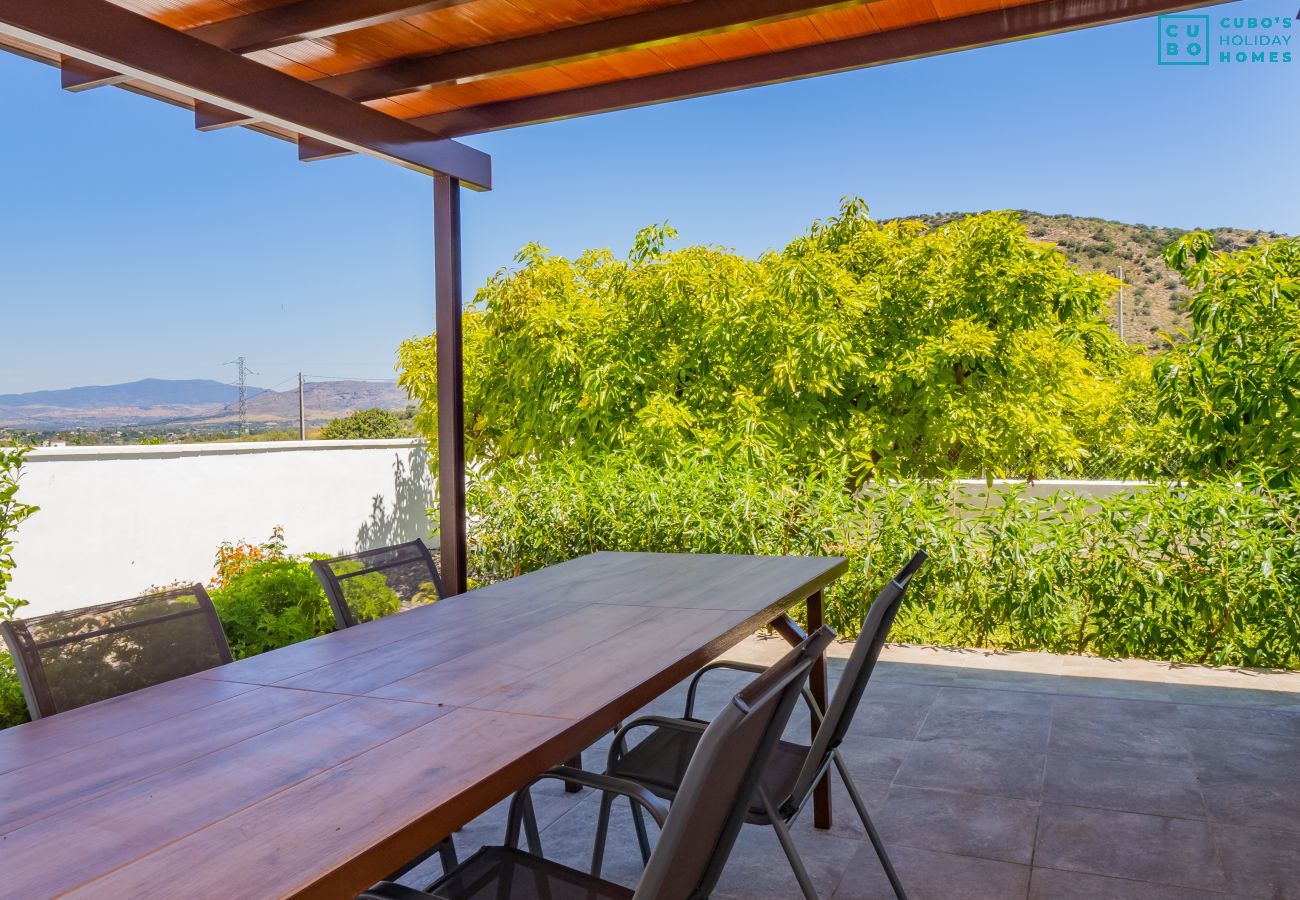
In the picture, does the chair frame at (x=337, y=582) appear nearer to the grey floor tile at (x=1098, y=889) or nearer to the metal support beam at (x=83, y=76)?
the metal support beam at (x=83, y=76)

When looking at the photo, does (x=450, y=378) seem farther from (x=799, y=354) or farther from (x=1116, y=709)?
(x=1116, y=709)

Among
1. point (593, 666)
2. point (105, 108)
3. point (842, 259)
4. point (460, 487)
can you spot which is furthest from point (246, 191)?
point (593, 666)

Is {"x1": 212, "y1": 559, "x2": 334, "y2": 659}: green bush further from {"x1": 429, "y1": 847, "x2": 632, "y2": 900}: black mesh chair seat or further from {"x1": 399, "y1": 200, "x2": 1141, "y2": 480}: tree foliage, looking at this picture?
{"x1": 429, "y1": 847, "x2": 632, "y2": 900}: black mesh chair seat

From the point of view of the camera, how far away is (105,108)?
25.4 metres

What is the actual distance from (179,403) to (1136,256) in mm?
24402

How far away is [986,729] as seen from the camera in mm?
3557

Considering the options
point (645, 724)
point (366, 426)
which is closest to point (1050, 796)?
point (645, 724)

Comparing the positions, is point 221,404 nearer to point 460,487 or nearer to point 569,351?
point 569,351

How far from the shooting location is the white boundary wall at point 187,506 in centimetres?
754

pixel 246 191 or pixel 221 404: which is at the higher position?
Result: pixel 246 191

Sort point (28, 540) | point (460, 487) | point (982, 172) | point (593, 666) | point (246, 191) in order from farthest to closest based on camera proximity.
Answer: point (982, 172) < point (246, 191) < point (28, 540) < point (460, 487) < point (593, 666)

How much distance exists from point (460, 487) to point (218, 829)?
10.9 ft

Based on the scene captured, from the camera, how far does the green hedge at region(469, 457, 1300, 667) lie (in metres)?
4.24

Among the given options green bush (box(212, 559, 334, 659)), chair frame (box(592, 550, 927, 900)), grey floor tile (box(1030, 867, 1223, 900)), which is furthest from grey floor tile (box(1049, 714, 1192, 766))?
green bush (box(212, 559, 334, 659))
